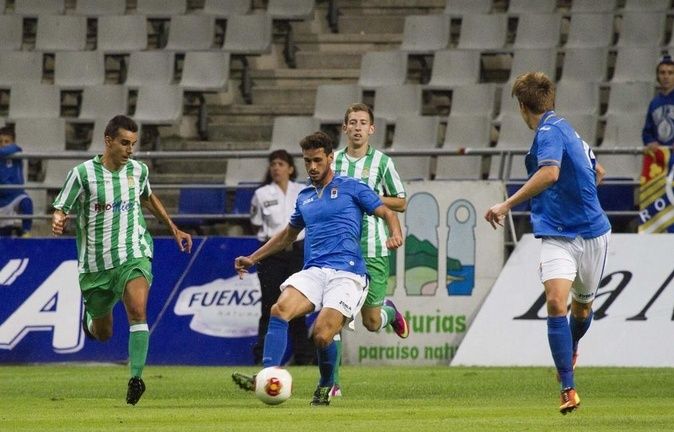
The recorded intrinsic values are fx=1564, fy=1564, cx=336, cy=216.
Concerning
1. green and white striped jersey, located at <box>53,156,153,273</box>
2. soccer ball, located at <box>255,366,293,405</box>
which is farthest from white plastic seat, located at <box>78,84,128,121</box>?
soccer ball, located at <box>255,366,293,405</box>

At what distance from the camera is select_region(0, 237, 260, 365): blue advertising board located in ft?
57.0

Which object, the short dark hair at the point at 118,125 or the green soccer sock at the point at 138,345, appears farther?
the short dark hair at the point at 118,125

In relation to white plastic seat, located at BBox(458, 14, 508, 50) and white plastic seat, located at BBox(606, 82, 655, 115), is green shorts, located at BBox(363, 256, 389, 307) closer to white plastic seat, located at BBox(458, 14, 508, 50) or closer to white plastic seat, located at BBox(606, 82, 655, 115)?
white plastic seat, located at BBox(606, 82, 655, 115)

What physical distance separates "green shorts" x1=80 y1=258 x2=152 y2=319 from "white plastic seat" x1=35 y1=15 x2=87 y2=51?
11.4m

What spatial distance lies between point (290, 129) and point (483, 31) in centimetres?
302

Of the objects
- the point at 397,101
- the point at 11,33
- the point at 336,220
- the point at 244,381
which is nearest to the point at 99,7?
the point at 11,33

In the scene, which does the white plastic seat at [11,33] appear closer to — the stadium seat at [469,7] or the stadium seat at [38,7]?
the stadium seat at [38,7]

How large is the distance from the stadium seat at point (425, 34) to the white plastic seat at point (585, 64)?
1.94 m

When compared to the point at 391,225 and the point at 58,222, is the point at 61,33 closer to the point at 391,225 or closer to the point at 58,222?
the point at 58,222

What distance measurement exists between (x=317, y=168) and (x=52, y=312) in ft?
25.1

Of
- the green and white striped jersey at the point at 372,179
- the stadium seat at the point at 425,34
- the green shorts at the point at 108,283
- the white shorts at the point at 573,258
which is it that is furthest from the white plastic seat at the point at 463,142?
the white shorts at the point at 573,258

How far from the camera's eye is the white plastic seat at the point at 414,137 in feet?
64.8

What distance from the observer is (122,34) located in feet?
75.0

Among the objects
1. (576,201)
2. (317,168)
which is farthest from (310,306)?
(576,201)
